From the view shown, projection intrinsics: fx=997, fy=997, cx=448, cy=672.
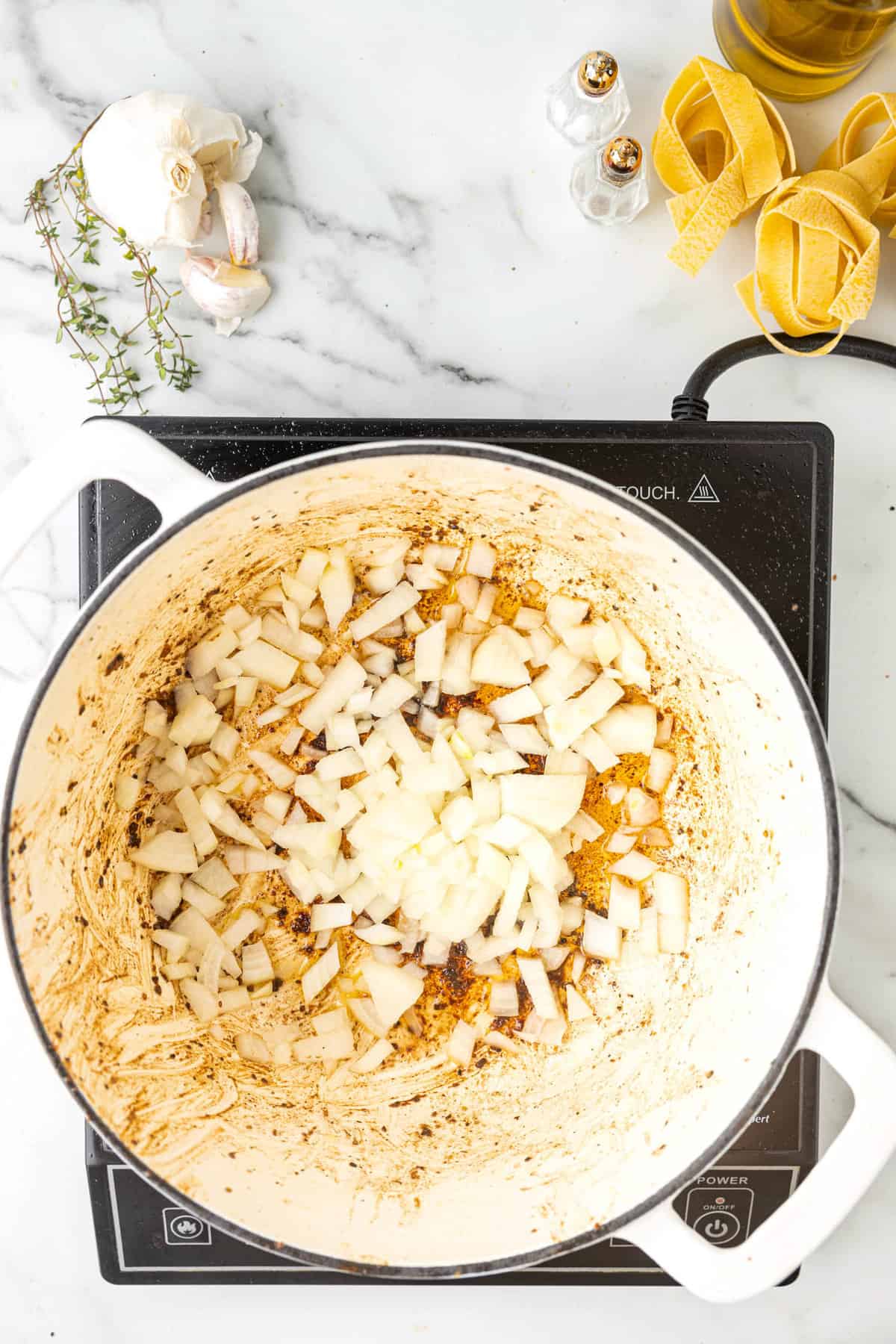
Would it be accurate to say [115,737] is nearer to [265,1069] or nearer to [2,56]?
[265,1069]

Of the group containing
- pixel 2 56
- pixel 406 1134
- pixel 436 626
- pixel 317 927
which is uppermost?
pixel 2 56

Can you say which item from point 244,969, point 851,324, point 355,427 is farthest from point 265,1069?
point 851,324

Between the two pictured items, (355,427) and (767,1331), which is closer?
(355,427)

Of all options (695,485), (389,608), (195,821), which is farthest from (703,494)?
(195,821)

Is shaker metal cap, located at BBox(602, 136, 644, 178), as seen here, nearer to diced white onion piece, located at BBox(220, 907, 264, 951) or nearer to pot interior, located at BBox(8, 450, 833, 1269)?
pot interior, located at BBox(8, 450, 833, 1269)

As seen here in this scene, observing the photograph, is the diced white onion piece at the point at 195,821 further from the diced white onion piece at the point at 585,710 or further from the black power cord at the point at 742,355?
the black power cord at the point at 742,355

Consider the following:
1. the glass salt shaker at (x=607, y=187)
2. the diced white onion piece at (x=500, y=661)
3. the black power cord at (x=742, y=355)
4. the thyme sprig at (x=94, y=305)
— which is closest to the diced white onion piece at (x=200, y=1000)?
the diced white onion piece at (x=500, y=661)

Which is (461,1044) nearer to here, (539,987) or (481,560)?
(539,987)
